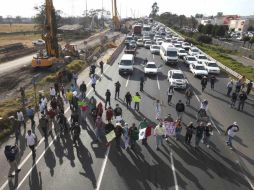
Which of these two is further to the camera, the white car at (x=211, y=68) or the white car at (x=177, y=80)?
the white car at (x=211, y=68)

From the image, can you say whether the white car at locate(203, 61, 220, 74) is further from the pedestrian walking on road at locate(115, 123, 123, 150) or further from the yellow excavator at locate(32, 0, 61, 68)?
the pedestrian walking on road at locate(115, 123, 123, 150)

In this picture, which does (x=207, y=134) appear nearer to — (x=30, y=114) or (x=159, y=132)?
(x=159, y=132)

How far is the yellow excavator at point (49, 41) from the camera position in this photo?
36.3m

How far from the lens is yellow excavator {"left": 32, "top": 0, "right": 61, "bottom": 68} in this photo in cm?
3632

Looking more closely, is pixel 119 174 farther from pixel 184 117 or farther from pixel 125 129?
pixel 184 117

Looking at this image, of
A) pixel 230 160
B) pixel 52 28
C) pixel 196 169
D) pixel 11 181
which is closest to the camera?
pixel 11 181

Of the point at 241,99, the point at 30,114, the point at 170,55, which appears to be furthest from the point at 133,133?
the point at 170,55

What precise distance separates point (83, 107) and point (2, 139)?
493 cm

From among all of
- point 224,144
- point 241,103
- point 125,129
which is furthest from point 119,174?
point 241,103

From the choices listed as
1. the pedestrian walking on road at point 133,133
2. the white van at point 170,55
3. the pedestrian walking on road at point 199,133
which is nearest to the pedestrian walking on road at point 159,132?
the pedestrian walking on road at point 133,133

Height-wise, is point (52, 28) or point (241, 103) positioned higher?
point (52, 28)

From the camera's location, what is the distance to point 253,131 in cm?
1889

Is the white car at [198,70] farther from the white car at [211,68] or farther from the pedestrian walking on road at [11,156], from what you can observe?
the pedestrian walking on road at [11,156]

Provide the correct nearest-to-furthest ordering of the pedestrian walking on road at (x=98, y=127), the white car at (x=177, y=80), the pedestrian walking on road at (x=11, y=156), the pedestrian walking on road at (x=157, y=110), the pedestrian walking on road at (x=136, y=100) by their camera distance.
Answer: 1. the pedestrian walking on road at (x=11, y=156)
2. the pedestrian walking on road at (x=98, y=127)
3. the pedestrian walking on road at (x=157, y=110)
4. the pedestrian walking on road at (x=136, y=100)
5. the white car at (x=177, y=80)
